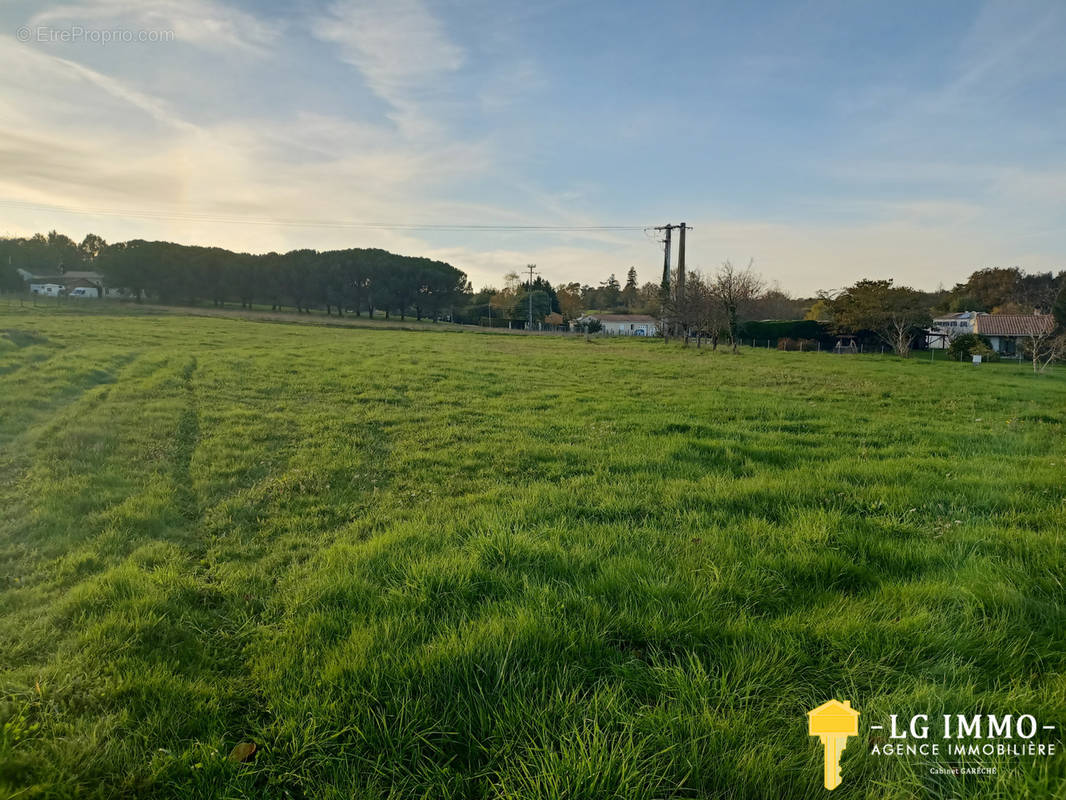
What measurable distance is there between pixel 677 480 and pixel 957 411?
986cm

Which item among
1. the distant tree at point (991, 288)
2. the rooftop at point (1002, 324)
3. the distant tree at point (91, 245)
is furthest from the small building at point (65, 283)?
the distant tree at point (991, 288)

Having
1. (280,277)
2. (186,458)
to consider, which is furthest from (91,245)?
(186,458)

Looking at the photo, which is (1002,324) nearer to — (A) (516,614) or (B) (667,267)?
(B) (667,267)

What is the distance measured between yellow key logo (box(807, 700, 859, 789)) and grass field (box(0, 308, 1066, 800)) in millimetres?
60

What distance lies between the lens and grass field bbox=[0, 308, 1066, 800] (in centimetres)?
214

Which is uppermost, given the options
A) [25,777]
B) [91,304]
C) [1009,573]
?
[91,304]

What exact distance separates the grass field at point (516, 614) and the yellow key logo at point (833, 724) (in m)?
0.06

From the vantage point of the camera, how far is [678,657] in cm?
268

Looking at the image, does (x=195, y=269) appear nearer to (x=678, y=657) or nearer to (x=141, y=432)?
(x=141, y=432)

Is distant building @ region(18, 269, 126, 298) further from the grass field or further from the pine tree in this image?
the pine tree

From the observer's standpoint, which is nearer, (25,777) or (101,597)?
(25,777)

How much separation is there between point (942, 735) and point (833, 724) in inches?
18.5

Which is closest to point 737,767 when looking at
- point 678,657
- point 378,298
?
point 678,657

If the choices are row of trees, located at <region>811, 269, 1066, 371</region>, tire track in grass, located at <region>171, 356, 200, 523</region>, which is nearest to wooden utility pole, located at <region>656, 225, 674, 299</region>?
row of trees, located at <region>811, 269, 1066, 371</region>
